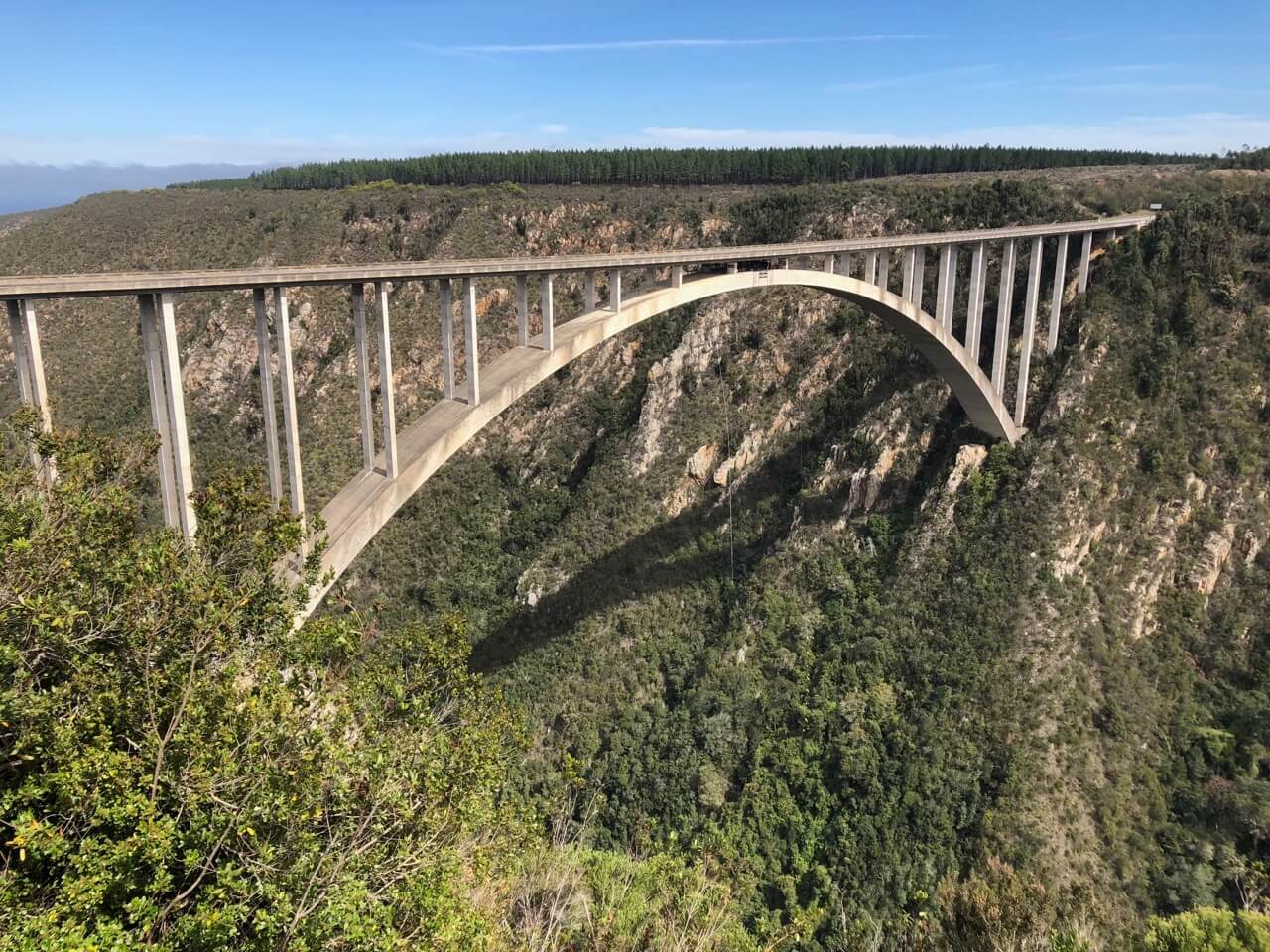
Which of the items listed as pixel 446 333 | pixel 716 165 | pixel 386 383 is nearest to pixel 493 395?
pixel 446 333

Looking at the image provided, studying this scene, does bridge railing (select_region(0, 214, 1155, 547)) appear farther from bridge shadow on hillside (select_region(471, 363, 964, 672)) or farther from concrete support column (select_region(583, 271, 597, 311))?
bridge shadow on hillside (select_region(471, 363, 964, 672))

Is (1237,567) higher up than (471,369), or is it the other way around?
(471,369)

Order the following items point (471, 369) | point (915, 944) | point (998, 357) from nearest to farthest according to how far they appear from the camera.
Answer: point (915, 944), point (471, 369), point (998, 357)

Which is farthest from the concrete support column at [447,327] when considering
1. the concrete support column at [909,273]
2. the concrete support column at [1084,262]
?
the concrete support column at [1084,262]

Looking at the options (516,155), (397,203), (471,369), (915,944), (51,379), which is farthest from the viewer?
(516,155)

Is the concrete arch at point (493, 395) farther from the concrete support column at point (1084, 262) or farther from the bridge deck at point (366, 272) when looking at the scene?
the concrete support column at point (1084, 262)

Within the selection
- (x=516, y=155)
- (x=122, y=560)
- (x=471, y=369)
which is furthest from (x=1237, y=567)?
(x=516, y=155)

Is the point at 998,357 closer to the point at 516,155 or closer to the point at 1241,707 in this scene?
the point at 1241,707

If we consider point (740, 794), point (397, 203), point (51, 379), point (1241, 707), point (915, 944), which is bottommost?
point (740, 794)

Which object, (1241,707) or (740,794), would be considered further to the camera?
(740,794)
